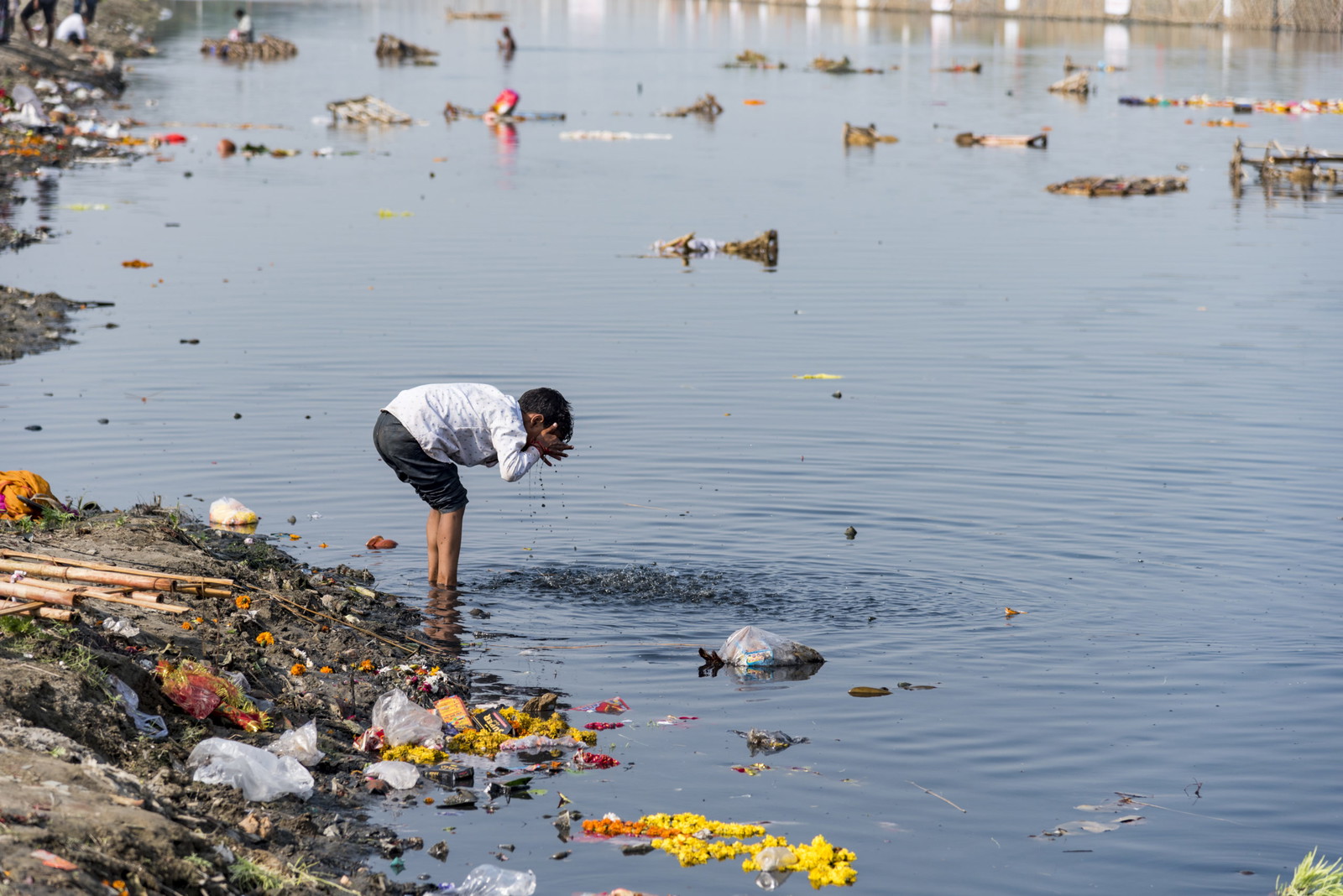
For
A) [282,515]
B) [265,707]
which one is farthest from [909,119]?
[265,707]

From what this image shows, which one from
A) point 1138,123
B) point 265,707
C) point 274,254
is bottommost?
point 265,707

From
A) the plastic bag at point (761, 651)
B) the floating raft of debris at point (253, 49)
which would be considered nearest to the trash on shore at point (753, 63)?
the floating raft of debris at point (253, 49)

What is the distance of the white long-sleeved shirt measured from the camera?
8258 millimetres

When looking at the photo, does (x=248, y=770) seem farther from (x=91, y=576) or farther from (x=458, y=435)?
(x=458, y=435)

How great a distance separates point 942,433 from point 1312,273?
11045mm

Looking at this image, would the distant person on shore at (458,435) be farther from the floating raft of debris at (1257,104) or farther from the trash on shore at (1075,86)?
the trash on shore at (1075,86)

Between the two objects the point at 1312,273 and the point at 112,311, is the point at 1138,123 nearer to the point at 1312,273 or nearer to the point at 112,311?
the point at 1312,273

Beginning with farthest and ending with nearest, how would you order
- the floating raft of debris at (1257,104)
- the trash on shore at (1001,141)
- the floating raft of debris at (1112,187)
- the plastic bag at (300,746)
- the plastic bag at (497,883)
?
1. the floating raft of debris at (1257,104)
2. the trash on shore at (1001,141)
3. the floating raft of debris at (1112,187)
4. the plastic bag at (300,746)
5. the plastic bag at (497,883)

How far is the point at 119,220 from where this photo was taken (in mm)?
24781

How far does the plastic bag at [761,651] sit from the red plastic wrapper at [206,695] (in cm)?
260

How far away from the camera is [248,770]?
5.93m

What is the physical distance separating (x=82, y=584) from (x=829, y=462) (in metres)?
6.68

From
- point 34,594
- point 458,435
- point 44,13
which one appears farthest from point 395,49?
point 34,594

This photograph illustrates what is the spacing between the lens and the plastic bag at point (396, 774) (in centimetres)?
645
